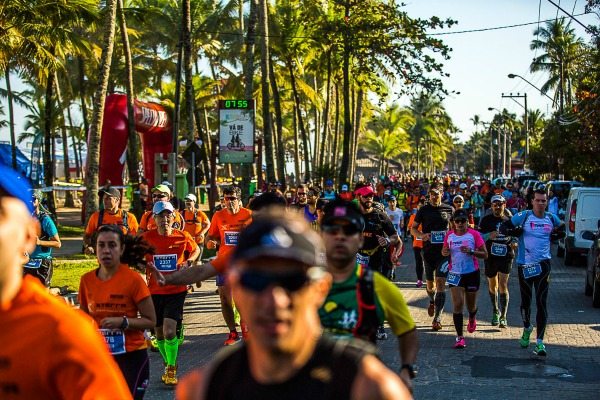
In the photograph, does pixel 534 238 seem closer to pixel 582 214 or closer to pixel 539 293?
pixel 539 293

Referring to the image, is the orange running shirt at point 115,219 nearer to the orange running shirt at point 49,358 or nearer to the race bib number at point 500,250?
the race bib number at point 500,250

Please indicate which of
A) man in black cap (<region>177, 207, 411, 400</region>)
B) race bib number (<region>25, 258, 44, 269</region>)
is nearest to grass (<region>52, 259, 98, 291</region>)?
race bib number (<region>25, 258, 44, 269</region>)

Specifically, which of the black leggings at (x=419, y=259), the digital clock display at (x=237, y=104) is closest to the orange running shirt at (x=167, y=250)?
the black leggings at (x=419, y=259)

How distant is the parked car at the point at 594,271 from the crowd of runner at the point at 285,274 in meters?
2.35

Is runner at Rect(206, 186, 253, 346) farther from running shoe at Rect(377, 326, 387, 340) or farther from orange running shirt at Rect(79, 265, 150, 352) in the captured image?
orange running shirt at Rect(79, 265, 150, 352)

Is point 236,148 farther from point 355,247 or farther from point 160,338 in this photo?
point 355,247

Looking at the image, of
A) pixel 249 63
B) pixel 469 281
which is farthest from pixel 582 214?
pixel 249 63

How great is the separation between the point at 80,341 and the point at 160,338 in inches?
298

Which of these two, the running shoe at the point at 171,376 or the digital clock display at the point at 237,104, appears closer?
the running shoe at the point at 171,376

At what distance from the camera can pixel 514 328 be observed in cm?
1384

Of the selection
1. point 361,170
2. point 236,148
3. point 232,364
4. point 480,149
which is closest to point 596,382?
point 232,364

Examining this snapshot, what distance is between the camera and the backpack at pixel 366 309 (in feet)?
17.1

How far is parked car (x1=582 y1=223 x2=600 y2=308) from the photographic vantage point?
16.3 metres

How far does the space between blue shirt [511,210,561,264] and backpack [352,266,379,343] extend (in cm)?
705
